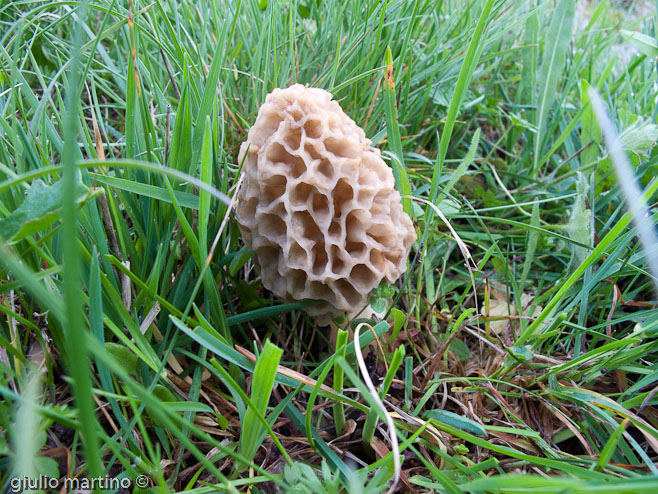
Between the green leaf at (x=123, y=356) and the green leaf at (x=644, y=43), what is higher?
the green leaf at (x=644, y=43)

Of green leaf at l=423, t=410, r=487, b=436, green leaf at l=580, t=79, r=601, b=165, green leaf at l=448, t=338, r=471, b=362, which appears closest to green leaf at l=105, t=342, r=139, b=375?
green leaf at l=423, t=410, r=487, b=436

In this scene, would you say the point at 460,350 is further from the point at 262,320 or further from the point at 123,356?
the point at 123,356

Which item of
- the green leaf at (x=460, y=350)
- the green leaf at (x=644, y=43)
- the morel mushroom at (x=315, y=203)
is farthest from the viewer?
the green leaf at (x=644, y=43)

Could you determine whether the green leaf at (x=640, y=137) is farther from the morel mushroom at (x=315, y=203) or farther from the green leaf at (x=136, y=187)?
the green leaf at (x=136, y=187)

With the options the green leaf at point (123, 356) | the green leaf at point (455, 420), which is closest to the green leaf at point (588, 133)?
the green leaf at point (455, 420)

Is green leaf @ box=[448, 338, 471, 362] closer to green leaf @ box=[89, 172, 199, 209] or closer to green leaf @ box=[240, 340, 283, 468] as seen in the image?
green leaf @ box=[240, 340, 283, 468]

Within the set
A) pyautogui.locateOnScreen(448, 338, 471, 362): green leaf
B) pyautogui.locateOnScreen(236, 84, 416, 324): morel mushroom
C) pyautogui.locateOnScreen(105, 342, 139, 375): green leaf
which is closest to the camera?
pyautogui.locateOnScreen(105, 342, 139, 375): green leaf

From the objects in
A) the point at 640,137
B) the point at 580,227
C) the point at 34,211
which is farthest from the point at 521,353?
the point at 34,211
